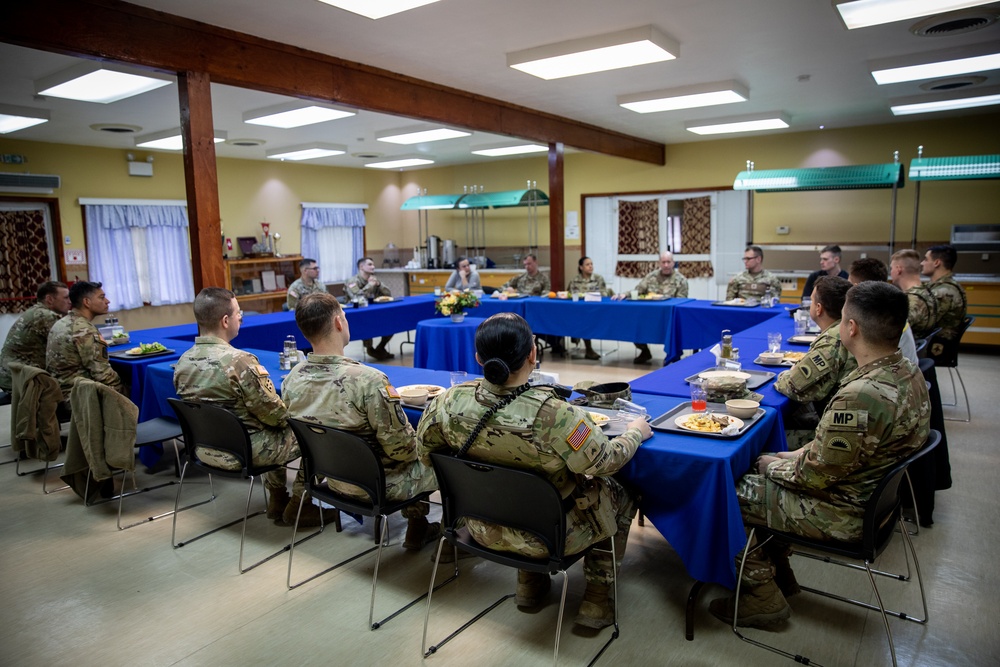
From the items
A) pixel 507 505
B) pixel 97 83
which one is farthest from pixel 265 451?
pixel 97 83

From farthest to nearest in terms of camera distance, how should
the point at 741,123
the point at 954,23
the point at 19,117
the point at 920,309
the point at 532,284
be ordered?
1. the point at 532,284
2. the point at 741,123
3. the point at 19,117
4. the point at 920,309
5. the point at 954,23

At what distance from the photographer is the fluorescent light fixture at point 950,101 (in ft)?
21.9

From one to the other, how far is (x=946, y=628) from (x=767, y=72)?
16.0 feet

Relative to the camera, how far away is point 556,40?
4.74 m

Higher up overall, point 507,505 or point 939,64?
point 939,64

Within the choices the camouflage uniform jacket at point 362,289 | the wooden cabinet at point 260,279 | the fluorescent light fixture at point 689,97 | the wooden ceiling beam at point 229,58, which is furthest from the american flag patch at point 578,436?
the wooden cabinet at point 260,279

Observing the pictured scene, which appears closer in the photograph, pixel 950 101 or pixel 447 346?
pixel 447 346

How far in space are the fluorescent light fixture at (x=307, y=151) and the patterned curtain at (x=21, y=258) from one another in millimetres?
3179

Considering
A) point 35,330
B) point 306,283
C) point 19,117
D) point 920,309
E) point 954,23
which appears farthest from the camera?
point 306,283

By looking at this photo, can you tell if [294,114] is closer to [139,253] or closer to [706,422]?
[139,253]

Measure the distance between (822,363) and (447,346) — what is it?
3.80m

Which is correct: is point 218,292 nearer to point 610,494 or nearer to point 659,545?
point 610,494

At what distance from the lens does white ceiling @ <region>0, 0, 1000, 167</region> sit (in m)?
4.09

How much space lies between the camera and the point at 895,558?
3.00m
